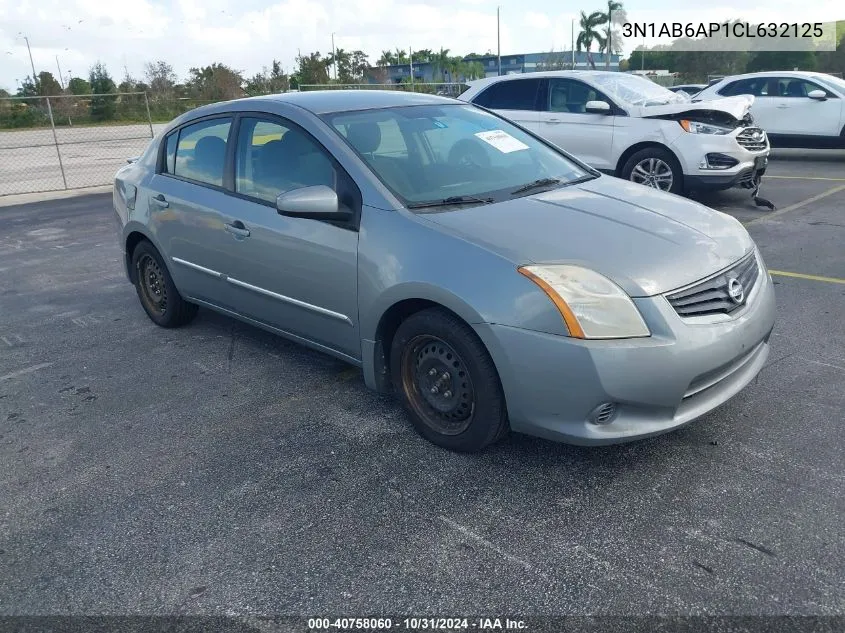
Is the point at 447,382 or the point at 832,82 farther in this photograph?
the point at 832,82

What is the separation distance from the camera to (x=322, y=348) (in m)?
4.04

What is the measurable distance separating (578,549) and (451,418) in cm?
91

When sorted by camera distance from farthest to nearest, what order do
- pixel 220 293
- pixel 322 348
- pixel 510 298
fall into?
pixel 220 293 < pixel 322 348 < pixel 510 298

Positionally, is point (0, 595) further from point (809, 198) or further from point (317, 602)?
point (809, 198)

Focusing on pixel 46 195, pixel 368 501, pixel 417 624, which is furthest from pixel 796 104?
pixel 46 195

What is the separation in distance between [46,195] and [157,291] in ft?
33.3

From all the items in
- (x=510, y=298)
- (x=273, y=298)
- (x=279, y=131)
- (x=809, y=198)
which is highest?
(x=279, y=131)

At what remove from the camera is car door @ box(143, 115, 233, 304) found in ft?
14.8

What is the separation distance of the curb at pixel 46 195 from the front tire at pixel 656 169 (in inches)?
401

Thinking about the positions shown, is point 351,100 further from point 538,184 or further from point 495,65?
point 495,65

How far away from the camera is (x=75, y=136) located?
27.6 metres

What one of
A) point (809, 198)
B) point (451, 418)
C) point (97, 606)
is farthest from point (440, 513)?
point (809, 198)

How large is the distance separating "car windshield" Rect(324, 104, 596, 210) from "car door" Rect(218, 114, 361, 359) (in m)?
0.24

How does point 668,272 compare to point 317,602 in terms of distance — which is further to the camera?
point 668,272
